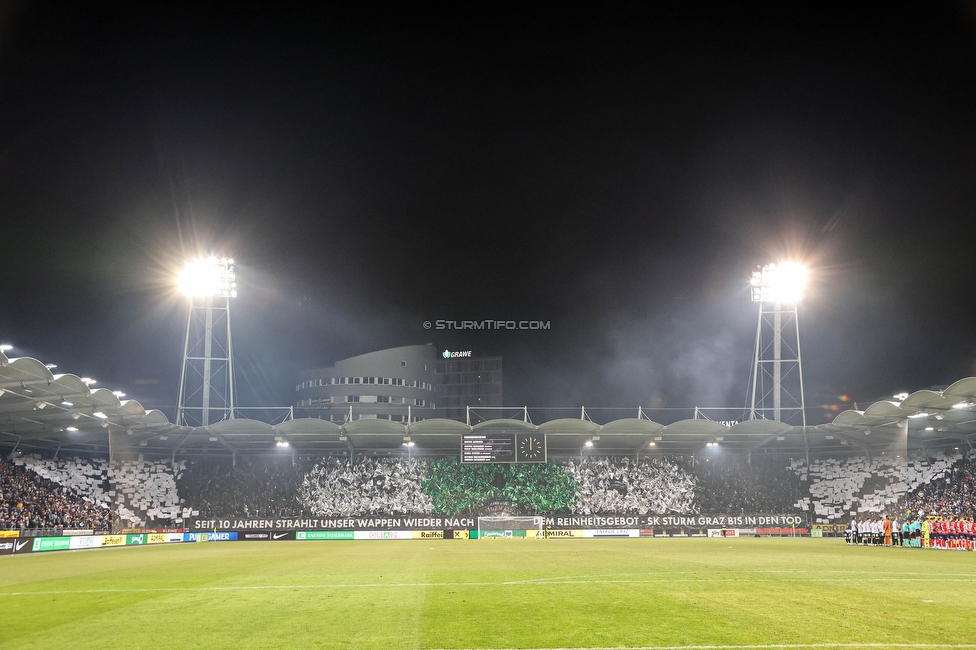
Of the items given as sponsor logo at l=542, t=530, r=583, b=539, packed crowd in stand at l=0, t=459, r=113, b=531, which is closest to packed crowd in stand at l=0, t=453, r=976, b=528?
packed crowd in stand at l=0, t=459, r=113, b=531

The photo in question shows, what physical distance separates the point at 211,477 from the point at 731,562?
40.9 meters

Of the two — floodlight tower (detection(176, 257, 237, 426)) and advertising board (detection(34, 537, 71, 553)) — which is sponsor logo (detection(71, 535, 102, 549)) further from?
floodlight tower (detection(176, 257, 237, 426))

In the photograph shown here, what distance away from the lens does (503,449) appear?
45719mm

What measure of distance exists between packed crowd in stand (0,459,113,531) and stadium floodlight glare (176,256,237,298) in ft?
44.6

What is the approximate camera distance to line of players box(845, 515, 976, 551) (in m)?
29.1

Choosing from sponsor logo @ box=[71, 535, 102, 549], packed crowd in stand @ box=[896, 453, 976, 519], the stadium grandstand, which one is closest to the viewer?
sponsor logo @ box=[71, 535, 102, 549]

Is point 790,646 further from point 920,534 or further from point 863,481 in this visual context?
point 863,481

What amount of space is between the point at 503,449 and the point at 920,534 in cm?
2268

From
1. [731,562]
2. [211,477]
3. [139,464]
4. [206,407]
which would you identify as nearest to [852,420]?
[731,562]

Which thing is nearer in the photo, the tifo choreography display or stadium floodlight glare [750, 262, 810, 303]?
stadium floodlight glare [750, 262, 810, 303]

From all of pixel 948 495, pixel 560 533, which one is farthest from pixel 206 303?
pixel 948 495

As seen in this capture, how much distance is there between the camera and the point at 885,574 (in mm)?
15883

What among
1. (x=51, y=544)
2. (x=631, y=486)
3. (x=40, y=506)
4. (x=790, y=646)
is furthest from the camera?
(x=631, y=486)

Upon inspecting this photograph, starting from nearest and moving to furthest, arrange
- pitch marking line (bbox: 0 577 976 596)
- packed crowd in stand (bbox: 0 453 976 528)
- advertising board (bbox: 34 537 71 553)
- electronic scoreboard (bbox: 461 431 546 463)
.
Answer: pitch marking line (bbox: 0 577 976 596), advertising board (bbox: 34 537 71 553), packed crowd in stand (bbox: 0 453 976 528), electronic scoreboard (bbox: 461 431 546 463)
